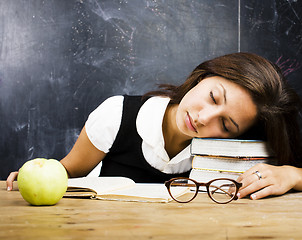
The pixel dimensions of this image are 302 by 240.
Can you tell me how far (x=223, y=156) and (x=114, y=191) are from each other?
1.47 ft

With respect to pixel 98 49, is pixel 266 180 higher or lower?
lower

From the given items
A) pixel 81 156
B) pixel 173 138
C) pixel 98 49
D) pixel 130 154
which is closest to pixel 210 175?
pixel 173 138

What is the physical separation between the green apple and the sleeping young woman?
376 millimetres

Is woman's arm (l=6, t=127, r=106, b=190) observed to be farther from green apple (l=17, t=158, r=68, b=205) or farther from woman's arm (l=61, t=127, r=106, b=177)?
green apple (l=17, t=158, r=68, b=205)

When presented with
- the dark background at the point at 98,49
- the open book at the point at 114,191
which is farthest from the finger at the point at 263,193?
the dark background at the point at 98,49

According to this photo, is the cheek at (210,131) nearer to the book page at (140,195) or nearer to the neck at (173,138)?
the neck at (173,138)

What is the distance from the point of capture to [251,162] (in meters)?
1.42

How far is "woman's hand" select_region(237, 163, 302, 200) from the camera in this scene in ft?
3.91

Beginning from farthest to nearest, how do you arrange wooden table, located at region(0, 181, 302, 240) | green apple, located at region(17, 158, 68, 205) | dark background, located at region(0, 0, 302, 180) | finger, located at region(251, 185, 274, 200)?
1. dark background, located at region(0, 0, 302, 180)
2. finger, located at region(251, 185, 274, 200)
3. green apple, located at region(17, 158, 68, 205)
4. wooden table, located at region(0, 181, 302, 240)

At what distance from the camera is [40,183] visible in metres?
0.92

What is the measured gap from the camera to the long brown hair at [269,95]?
152cm

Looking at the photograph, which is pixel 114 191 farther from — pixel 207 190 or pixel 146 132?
pixel 146 132

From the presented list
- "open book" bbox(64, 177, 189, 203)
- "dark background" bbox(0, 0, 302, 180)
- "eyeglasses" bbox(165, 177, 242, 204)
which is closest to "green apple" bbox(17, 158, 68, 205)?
"open book" bbox(64, 177, 189, 203)

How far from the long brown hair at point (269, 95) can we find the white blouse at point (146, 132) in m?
0.28
